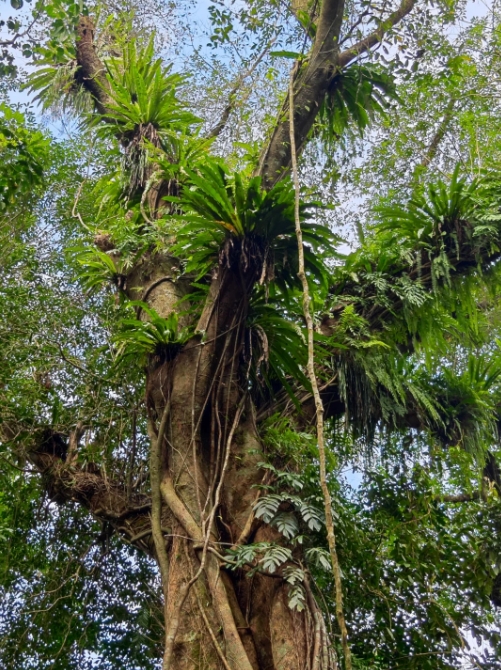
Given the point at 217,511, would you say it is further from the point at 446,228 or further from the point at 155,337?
the point at 446,228

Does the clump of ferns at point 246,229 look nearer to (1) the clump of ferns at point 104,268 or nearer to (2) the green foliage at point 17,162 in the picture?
(1) the clump of ferns at point 104,268

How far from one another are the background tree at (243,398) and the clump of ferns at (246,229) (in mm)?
15

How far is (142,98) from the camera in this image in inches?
201

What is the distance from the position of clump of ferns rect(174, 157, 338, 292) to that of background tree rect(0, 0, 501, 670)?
1 cm

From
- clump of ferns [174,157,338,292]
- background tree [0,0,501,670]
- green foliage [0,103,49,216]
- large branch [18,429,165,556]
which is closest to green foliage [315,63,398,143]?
background tree [0,0,501,670]

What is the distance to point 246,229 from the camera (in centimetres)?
357

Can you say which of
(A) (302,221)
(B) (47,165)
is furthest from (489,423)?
(B) (47,165)

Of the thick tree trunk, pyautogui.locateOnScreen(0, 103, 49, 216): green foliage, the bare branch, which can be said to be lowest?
the thick tree trunk

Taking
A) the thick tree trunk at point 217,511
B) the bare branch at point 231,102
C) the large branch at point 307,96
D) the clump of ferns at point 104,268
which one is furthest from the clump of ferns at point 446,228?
the bare branch at point 231,102

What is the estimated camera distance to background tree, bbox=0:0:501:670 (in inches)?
135

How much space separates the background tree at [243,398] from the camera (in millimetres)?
3418

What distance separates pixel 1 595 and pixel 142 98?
4164 mm

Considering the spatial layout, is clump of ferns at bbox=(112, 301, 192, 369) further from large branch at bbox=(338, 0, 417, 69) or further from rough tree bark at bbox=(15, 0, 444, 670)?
large branch at bbox=(338, 0, 417, 69)

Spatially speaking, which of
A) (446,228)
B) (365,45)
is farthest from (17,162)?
(446,228)
